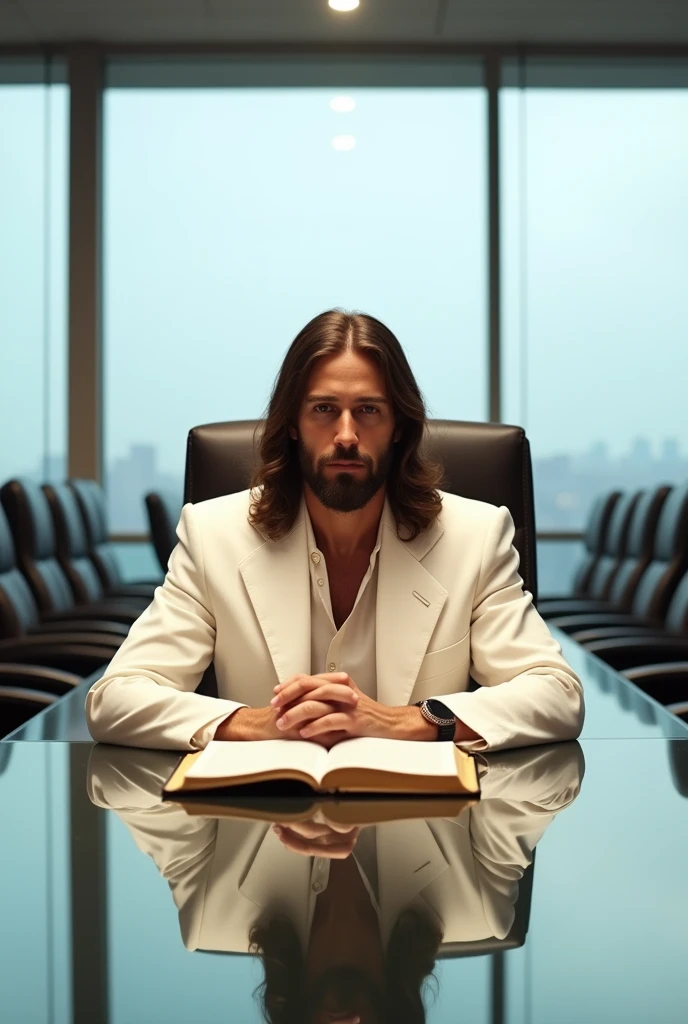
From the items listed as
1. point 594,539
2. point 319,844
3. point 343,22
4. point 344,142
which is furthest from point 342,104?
point 319,844

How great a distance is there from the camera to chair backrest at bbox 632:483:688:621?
4590mm

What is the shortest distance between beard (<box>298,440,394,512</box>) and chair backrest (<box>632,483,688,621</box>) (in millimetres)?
2791

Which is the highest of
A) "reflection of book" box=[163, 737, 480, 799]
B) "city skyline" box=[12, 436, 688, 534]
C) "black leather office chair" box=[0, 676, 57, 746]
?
"city skyline" box=[12, 436, 688, 534]

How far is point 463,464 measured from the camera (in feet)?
7.86

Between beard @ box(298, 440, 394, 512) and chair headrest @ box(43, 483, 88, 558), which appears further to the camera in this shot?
chair headrest @ box(43, 483, 88, 558)

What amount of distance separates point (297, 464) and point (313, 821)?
3.69 ft

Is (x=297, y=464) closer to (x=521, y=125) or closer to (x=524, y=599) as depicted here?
(x=524, y=599)

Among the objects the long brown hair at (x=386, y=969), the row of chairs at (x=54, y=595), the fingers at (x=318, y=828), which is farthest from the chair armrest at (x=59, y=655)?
the long brown hair at (x=386, y=969)

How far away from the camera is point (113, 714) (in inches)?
64.9

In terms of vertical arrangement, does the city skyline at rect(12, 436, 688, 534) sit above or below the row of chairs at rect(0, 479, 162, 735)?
above

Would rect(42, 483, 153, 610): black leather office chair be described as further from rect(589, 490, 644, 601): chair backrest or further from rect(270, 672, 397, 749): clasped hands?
rect(270, 672, 397, 749): clasped hands

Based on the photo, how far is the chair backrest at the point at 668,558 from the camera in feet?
15.1

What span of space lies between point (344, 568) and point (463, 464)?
401 millimetres

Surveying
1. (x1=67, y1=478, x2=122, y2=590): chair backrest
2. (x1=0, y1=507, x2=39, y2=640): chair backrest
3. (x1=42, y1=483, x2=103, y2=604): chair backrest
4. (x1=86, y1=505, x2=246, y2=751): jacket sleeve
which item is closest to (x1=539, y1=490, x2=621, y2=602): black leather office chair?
(x1=67, y1=478, x2=122, y2=590): chair backrest
